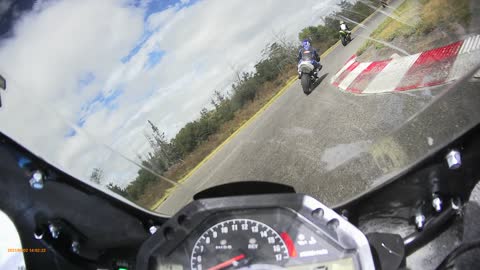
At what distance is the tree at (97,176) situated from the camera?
182cm

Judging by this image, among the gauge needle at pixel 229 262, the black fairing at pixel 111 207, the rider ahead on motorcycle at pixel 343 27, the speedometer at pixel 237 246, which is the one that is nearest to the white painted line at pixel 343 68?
the rider ahead on motorcycle at pixel 343 27

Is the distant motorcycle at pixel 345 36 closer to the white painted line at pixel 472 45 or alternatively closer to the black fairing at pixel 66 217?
the white painted line at pixel 472 45

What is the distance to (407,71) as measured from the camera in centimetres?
169

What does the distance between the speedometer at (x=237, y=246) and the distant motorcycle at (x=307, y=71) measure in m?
0.65

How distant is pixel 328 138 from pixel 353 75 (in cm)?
24

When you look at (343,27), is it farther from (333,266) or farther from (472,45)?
(333,266)

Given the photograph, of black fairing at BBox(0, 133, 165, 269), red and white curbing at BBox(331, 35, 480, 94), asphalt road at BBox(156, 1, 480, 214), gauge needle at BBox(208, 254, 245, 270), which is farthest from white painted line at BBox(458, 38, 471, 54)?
black fairing at BBox(0, 133, 165, 269)

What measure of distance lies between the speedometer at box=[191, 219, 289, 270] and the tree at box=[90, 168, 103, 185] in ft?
1.57

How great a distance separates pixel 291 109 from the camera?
1709 mm

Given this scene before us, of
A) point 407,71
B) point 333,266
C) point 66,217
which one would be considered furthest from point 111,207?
point 407,71

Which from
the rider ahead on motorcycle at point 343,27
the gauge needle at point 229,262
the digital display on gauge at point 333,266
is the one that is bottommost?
the digital display on gauge at point 333,266

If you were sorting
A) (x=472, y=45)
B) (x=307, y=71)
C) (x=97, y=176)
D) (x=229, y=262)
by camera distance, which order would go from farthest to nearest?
1. (x=229, y=262)
2. (x=97, y=176)
3. (x=472, y=45)
4. (x=307, y=71)

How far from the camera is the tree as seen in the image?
1.82 metres

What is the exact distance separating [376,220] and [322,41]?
2.91 feet
